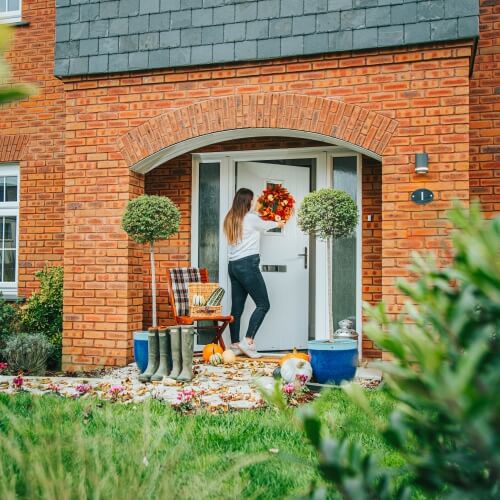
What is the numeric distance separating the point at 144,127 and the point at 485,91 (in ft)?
11.9

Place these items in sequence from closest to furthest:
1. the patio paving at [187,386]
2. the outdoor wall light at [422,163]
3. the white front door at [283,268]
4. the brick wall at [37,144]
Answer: the patio paving at [187,386] → the outdoor wall light at [422,163] → the white front door at [283,268] → the brick wall at [37,144]

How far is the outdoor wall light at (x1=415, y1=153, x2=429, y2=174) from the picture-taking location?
5.90 metres

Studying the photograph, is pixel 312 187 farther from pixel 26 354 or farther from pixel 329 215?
pixel 26 354

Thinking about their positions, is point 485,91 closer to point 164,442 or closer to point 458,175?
point 458,175

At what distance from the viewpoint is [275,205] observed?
7520 mm

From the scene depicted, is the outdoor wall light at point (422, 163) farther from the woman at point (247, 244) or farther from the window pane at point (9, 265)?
the window pane at point (9, 265)

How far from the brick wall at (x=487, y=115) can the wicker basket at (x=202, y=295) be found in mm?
2971

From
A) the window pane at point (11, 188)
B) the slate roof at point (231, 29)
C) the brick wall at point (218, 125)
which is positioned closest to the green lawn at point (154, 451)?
the brick wall at point (218, 125)

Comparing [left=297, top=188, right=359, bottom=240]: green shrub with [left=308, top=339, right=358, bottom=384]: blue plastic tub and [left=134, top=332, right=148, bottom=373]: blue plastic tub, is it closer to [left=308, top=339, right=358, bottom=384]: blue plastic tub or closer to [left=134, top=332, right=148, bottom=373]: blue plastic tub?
[left=308, top=339, right=358, bottom=384]: blue plastic tub

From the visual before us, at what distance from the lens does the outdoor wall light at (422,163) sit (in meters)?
5.90

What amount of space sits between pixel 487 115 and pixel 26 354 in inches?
212

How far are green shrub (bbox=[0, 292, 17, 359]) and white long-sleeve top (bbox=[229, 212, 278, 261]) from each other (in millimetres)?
2640

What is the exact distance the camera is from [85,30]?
7.05 meters

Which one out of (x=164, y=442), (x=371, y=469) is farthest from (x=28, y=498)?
(x=164, y=442)
